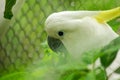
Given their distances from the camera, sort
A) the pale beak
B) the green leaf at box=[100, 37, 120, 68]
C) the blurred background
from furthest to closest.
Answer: the blurred background < the pale beak < the green leaf at box=[100, 37, 120, 68]

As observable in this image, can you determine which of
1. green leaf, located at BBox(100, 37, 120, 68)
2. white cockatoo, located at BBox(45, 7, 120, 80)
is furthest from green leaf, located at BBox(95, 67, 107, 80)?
white cockatoo, located at BBox(45, 7, 120, 80)

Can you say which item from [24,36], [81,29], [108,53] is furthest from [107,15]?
[24,36]

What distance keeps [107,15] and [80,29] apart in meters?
0.09

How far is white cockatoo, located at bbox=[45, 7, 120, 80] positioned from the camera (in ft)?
2.51

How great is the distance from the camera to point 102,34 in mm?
779

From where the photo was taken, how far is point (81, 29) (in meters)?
0.82

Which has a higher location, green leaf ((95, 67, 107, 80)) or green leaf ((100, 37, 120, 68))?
green leaf ((100, 37, 120, 68))

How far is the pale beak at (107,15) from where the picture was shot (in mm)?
735

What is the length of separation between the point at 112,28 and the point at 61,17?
141 mm

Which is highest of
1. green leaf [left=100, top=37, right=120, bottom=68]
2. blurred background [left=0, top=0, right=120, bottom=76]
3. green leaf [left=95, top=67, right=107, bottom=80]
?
blurred background [left=0, top=0, right=120, bottom=76]

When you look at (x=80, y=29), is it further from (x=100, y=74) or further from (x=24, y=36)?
(x=24, y=36)

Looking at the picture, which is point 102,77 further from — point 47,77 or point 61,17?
point 61,17

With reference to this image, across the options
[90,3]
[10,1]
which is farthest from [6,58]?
[90,3]

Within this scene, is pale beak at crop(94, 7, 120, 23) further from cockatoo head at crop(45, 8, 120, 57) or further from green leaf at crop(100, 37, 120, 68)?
green leaf at crop(100, 37, 120, 68)
